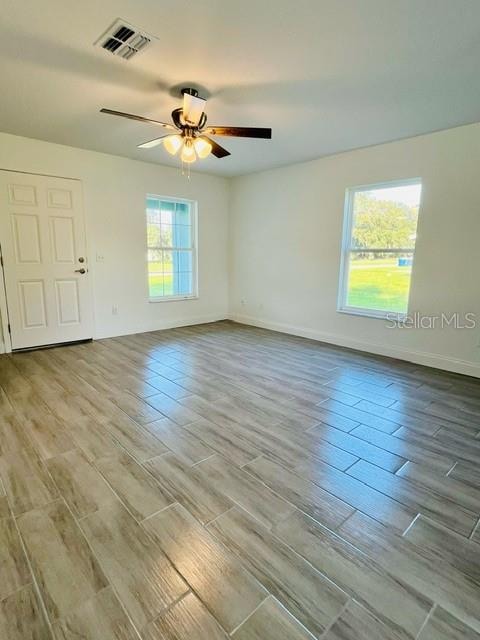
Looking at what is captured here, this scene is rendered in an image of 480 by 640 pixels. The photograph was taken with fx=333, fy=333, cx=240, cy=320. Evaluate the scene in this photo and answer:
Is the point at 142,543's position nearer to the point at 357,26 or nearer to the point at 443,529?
the point at 443,529

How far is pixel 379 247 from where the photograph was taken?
168 inches

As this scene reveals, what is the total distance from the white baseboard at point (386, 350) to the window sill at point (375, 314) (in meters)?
0.35

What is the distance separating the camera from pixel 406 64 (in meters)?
2.33

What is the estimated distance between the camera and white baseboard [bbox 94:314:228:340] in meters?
4.93

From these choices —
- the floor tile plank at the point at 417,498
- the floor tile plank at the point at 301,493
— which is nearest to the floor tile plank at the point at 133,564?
the floor tile plank at the point at 301,493

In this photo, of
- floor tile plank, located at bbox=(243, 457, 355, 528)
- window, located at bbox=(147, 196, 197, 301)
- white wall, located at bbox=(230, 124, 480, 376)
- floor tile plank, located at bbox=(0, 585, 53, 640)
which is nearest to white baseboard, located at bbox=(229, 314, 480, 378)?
white wall, located at bbox=(230, 124, 480, 376)

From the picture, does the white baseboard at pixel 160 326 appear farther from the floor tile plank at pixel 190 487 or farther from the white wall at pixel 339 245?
the floor tile plank at pixel 190 487

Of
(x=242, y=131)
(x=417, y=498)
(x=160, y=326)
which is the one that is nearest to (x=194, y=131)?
(x=242, y=131)

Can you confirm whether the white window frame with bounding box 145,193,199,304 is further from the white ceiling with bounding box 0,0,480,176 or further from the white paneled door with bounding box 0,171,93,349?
the white ceiling with bounding box 0,0,480,176

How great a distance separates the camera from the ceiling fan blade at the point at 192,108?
96.9 inches

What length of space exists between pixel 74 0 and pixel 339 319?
13.5ft

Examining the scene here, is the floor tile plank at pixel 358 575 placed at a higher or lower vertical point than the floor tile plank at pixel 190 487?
lower

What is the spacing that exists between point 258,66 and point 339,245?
2673mm

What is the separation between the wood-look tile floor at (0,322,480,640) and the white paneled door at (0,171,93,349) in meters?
1.27
